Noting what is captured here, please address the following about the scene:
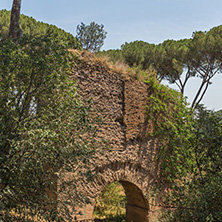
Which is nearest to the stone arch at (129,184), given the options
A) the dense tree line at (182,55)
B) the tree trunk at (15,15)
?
the tree trunk at (15,15)

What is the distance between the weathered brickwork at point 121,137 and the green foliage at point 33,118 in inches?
60.6

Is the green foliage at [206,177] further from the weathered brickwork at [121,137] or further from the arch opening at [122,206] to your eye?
the arch opening at [122,206]

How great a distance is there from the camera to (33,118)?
3857 millimetres

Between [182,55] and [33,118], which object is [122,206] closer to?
[33,118]

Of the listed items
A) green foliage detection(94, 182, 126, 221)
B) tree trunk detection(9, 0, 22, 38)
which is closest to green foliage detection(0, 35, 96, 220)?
tree trunk detection(9, 0, 22, 38)

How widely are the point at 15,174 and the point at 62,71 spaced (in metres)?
1.79

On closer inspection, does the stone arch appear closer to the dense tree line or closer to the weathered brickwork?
the weathered brickwork

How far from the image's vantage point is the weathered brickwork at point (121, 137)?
A: 6.03 metres

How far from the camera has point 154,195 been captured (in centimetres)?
755

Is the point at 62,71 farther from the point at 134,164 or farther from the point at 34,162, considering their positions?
the point at 134,164

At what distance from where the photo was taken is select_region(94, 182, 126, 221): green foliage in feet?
29.1

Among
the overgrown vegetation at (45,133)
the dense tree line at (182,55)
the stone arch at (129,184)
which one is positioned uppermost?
the dense tree line at (182,55)

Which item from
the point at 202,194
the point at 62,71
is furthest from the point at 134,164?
the point at 62,71

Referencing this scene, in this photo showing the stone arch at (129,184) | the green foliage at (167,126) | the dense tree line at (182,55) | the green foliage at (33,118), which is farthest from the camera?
the dense tree line at (182,55)
